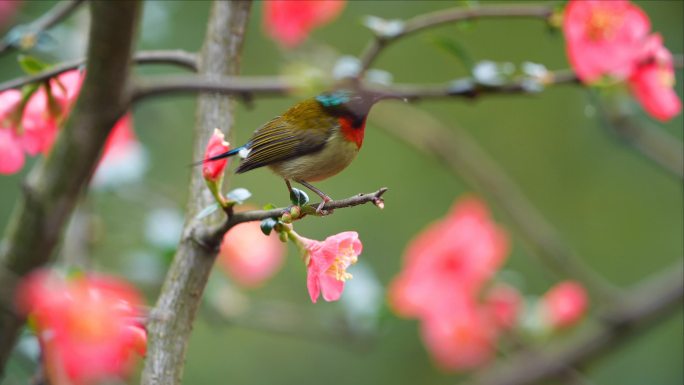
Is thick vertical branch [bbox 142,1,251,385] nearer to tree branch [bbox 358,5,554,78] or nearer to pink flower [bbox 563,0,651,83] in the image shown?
tree branch [bbox 358,5,554,78]

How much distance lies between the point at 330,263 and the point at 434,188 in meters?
2.73

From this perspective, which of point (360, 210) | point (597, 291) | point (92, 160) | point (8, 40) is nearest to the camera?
point (92, 160)

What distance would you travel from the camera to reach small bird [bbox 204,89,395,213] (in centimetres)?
98

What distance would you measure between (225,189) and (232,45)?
0.19 meters

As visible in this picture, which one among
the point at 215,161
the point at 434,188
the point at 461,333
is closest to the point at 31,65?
the point at 215,161

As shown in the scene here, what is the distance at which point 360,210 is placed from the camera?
334 centimetres

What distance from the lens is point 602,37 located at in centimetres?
131

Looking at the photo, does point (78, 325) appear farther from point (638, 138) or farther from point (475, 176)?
point (638, 138)

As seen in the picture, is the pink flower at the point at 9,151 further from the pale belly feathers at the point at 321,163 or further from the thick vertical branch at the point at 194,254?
the pale belly feathers at the point at 321,163

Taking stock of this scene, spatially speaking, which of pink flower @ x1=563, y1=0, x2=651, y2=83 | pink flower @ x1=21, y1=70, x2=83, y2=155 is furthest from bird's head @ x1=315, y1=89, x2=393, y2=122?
pink flower @ x1=563, y1=0, x2=651, y2=83

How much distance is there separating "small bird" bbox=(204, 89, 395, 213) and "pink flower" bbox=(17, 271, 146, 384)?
215 millimetres

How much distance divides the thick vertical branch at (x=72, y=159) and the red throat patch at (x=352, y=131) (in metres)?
0.23

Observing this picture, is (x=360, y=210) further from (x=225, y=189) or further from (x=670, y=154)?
(x=225, y=189)

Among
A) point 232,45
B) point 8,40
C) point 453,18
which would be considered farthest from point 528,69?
point 8,40
